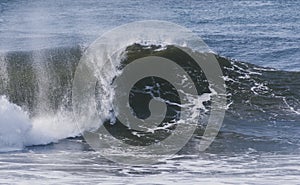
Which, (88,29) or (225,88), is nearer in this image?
(225,88)

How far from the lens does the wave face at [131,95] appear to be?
13.7 metres

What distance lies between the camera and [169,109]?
15273 millimetres

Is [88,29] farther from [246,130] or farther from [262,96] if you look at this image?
[246,130]

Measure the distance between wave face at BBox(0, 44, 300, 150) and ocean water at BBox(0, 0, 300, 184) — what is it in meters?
0.02

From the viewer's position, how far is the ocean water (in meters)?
11.2

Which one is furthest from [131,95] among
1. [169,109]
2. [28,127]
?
[28,127]

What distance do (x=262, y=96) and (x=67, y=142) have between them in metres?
4.90

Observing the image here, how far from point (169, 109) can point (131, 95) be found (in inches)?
35.9

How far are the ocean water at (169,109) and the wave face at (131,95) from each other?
0.02m

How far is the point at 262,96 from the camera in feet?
53.4

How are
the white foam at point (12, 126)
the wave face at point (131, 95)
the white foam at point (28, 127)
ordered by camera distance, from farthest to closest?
the wave face at point (131, 95) < the white foam at point (28, 127) < the white foam at point (12, 126)

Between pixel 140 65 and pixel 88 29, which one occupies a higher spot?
pixel 88 29

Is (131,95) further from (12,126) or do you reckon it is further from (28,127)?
(12,126)

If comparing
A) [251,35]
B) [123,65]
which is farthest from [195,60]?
[251,35]
